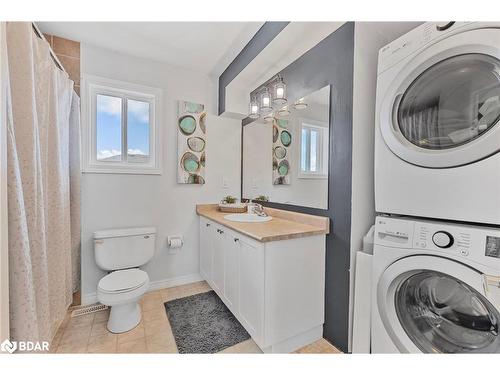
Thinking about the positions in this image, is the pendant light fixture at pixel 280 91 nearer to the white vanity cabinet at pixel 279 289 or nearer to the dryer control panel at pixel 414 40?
→ the dryer control panel at pixel 414 40

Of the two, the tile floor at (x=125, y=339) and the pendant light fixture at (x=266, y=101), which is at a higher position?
the pendant light fixture at (x=266, y=101)

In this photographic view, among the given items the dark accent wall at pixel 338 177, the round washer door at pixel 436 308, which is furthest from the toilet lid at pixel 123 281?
the round washer door at pixel 436 308

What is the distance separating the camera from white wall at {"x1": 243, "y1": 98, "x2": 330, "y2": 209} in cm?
168

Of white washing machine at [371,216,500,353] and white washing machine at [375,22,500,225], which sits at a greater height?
white washing machine at [375,22,500,225]

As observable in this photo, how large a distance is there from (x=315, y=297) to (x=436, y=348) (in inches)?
26.6

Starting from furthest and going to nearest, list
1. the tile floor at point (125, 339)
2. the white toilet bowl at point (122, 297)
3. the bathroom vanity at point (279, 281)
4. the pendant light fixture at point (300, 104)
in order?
the pendant light fixture at point (300, 104) → the white toilet bowl at point (122, 297) → the tile floor at point (125, 339) → the bathroom vanity at point (279, 281)

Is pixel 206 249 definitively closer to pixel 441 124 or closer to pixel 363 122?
pixel 363 122

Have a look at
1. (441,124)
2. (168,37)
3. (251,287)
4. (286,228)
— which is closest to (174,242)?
(251,287)

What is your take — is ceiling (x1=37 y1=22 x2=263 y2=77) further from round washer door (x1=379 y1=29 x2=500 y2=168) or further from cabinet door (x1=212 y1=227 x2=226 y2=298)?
cabinet door (x1=212 y1=227 x2=226 y2=298)

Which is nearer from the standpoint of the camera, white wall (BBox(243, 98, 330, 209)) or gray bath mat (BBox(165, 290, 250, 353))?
gray bath mat (BBox(165, 290, 250, 353))

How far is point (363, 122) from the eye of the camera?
1429mm

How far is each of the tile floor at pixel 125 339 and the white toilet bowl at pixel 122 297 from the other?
60 millimetres

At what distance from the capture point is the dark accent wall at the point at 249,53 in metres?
1.70

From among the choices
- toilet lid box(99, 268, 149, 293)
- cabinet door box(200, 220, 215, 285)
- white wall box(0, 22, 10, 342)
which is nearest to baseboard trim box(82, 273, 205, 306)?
cabinet door box(200, 220, 215, 285)
